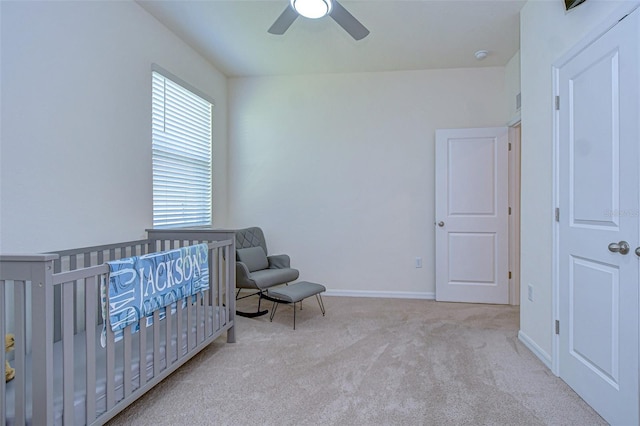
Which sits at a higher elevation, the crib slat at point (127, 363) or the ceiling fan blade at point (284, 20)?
the ceiling fan blade at point (284, 20)

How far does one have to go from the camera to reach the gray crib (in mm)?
1234

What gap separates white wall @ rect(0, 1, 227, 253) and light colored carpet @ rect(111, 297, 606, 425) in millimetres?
1175

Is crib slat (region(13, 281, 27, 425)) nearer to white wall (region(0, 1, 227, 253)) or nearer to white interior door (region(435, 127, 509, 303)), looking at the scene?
white wall (region(0, 1, 227, 253))

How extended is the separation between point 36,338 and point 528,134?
3.07 meters

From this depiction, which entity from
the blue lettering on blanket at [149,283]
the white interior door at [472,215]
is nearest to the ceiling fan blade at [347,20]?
the blue lettering on blanket at [149,283]

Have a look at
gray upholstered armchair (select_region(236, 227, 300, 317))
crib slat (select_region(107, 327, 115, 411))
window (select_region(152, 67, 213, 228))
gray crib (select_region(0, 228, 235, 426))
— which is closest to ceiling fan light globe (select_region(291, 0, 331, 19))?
window (select_region(152, 67, 213, 228))

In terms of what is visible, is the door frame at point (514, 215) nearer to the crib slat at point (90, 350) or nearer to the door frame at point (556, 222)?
the door frame at point (556, 222)

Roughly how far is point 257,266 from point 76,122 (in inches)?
81.3

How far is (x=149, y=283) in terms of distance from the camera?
1.72 metres

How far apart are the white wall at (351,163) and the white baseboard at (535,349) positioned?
1348 millimetres

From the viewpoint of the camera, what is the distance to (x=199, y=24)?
→ 294 centimetres

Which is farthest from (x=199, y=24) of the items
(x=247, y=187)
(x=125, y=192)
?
(x=247, y=187)

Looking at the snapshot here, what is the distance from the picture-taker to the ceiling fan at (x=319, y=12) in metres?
2.08

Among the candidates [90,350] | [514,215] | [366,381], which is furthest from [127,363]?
[514,215]
